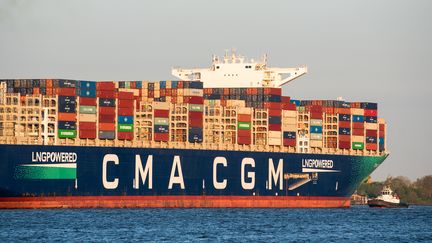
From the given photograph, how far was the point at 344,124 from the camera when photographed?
4936 inches

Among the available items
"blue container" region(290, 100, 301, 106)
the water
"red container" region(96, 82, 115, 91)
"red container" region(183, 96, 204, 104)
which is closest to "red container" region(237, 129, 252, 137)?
"red container" region(183, 96, 204, 104)

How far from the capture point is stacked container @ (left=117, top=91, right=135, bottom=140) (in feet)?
353

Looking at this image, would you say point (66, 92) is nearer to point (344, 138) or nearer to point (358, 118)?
point (344, 138)

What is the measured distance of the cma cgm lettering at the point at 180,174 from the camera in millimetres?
106625

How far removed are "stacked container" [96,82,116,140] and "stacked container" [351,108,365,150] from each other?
97.3 ft

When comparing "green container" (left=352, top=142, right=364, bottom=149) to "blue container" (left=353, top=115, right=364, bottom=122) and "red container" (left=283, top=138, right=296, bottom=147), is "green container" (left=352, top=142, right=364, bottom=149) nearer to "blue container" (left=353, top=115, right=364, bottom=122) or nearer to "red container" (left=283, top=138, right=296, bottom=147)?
"blue container" (left=353, top=115, right=364, bottom=122)

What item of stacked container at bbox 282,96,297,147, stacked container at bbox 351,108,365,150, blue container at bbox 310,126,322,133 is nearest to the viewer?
stacked container at bbox 282,96,297,147

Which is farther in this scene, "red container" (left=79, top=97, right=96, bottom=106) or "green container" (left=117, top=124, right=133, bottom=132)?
"green container" (left=117, top=124, right=133, bottom=132)

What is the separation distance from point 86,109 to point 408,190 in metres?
92.2

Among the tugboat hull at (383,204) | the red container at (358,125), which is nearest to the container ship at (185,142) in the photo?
the red container at (358,125)

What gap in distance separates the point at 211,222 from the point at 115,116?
17420mm

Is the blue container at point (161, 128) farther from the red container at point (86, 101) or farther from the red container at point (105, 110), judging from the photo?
the red container at point (86, 101)

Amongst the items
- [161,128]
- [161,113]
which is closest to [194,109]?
[161,113]

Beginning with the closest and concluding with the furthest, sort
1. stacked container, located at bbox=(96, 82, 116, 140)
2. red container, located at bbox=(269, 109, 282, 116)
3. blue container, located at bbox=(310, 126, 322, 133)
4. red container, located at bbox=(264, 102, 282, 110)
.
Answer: stacked container, located at bbox=(96, 82, 116, 140), red container, located at bbox=(269, 109, 282, 116), red container, located at bbox=(264, 102, 282, 110), blue container, located at bbox=(310, 126, 322, 133)
